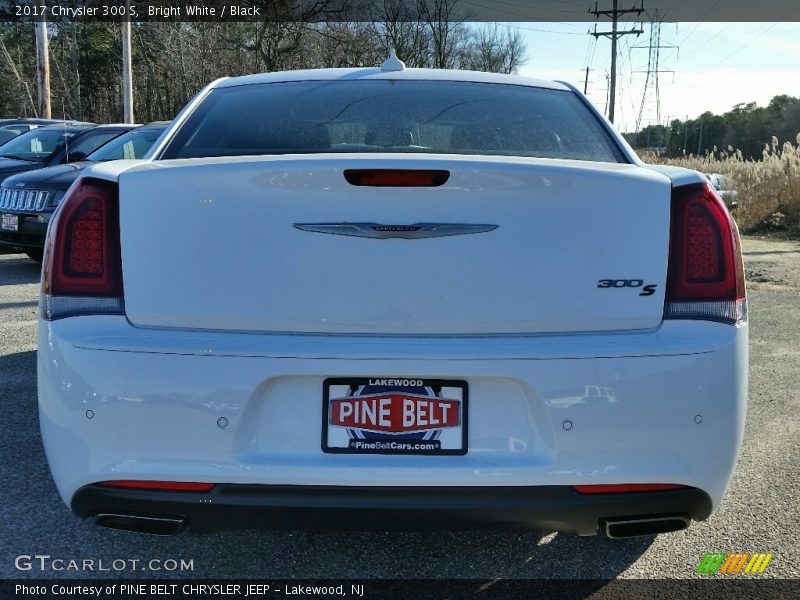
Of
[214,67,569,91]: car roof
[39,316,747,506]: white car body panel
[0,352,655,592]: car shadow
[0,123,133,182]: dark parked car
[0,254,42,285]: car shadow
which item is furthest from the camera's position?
[0,123,133,182]: dark parked car

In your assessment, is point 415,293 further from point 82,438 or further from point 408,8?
point 408,8

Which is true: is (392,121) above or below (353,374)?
above

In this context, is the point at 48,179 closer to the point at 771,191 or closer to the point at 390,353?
the point at 390,353

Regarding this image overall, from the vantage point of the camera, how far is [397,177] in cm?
218

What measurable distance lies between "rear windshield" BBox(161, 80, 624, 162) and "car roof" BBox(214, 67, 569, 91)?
0.21 feet

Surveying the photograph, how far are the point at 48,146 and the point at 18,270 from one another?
3.63m

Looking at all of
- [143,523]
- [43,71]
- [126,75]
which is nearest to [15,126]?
[43,71]

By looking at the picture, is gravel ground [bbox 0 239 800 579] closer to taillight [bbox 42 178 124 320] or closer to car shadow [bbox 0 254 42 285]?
taillight [bbox 42 178 124 320]

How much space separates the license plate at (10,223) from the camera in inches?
337

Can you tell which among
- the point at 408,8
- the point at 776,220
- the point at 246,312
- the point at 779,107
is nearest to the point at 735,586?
the point at 246,312

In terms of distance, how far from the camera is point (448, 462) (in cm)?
213

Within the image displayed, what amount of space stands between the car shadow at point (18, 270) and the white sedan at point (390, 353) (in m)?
6.78

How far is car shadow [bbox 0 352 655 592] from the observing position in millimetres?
2643

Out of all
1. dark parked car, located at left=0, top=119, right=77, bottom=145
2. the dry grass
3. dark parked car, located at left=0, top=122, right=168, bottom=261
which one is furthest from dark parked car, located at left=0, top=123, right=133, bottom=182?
the dry grass
